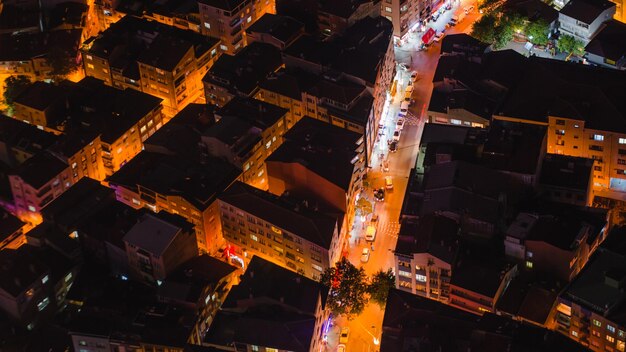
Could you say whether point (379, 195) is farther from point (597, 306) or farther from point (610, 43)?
point (610, 43)

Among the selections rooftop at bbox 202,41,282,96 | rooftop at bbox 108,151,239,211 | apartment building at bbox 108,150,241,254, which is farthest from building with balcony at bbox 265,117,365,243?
rooftop at bbox 202,41,282,96

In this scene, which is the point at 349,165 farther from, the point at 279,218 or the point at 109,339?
the point at 109,339

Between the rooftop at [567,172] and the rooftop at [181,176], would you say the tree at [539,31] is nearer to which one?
the rooftop at [567,172]

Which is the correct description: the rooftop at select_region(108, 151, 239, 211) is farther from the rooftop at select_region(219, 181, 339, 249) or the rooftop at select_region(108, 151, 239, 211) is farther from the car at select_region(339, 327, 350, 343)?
the car at select_region(339, 327, 350, 343)

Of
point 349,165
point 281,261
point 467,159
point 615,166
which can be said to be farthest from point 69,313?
point 615,166

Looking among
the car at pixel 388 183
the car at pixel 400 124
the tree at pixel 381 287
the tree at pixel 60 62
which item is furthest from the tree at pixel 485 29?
the tree at pixel 60 62

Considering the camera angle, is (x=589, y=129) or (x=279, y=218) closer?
(x=279, y=218)
